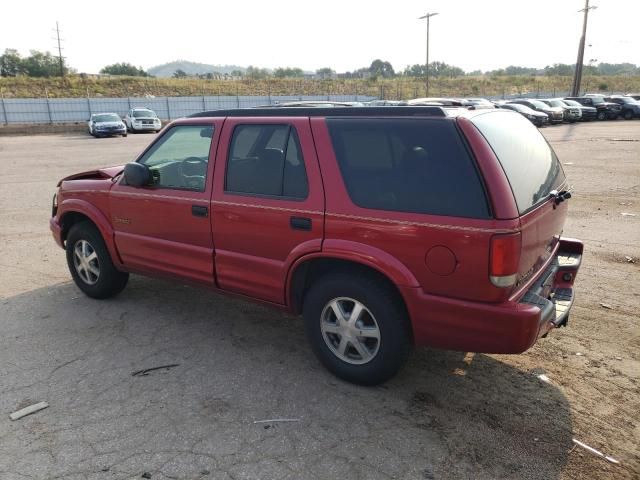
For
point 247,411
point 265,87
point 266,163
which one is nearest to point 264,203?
point 266,163

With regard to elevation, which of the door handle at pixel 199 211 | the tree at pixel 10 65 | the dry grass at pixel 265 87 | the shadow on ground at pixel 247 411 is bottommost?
the shadow on ground at pixel 247 411

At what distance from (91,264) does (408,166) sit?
138 inches

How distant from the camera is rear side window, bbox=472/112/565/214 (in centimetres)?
310

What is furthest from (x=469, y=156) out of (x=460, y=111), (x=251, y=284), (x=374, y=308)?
(x=251, y=284)

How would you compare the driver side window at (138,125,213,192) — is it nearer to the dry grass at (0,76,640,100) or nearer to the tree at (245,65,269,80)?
the dry grass at (0,76,640,100)

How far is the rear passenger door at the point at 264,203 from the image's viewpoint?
11.7 ft

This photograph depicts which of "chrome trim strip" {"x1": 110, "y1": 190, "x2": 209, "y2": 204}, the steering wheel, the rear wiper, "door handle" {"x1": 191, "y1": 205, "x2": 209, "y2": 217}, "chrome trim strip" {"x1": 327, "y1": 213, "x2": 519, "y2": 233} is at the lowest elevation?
"door handle" {"x1": 191, "y1": 205, "x2": 209, "y2": 217}

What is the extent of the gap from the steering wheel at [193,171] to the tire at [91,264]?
1.30 m

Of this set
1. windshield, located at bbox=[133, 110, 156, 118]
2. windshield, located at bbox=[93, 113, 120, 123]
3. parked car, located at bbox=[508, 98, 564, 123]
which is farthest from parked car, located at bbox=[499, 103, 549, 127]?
windshield, located at bbox=[93, 113, 120, 123]

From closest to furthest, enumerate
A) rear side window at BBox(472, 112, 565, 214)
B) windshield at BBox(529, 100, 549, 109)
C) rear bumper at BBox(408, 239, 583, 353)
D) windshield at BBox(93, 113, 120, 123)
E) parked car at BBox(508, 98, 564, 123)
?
rear bumper at BBox(408, 239, 583, 353)
rear side window at BBox(472, 112, 565, 214)
windshield at BBox(93, 113, 120, 123)
parked car at BBox(508, 98, 564, 123)
windshield at BBox(529, 100, 549, 109)

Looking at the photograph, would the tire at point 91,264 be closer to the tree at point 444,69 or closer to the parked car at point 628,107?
the parked car at point 628,107

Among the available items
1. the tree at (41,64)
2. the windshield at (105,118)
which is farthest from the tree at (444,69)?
the windshield at (105,118)

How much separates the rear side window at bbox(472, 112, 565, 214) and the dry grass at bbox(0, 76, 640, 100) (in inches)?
1976

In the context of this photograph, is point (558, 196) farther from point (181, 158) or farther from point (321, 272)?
point (181, 158)
